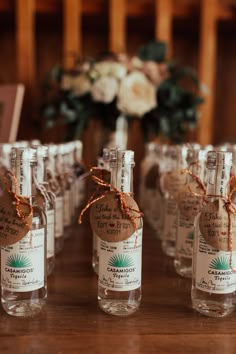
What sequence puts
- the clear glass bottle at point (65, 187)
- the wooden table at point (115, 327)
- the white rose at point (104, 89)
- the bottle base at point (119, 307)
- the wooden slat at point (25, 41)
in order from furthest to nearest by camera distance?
the wooden slat at point (25, 41), the white rose at point (104, 89), the clear glass bottle at point (65, 187), the bottle base at point (119, 307), the wooden table at point (115, 327)

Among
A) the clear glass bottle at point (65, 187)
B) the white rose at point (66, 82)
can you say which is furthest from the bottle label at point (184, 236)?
the white rose at point (66, 82)

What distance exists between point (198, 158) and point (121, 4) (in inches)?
50.4

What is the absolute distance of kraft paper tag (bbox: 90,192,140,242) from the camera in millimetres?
672

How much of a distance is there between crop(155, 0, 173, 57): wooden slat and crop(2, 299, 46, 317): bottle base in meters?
1.53

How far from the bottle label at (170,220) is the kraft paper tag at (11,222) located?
406 millimetres

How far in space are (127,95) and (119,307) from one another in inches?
40.0

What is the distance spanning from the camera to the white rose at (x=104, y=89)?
1571 mm

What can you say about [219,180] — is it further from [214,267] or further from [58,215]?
[58,215]

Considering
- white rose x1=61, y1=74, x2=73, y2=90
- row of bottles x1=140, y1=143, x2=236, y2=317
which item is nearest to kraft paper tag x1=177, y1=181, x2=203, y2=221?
row of bottles x1=140, y1=143, x2=236, y2=317

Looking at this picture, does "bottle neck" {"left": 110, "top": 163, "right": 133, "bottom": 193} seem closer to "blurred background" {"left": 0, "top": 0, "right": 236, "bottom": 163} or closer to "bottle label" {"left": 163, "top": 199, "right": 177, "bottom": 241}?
"bottle label" {"left": 163, "top": 199, "right": 177, "bottom": 241}

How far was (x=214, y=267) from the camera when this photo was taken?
0.67m

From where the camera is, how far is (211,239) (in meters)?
0.67

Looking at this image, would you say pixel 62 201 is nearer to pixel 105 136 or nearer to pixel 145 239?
pixel 145 239

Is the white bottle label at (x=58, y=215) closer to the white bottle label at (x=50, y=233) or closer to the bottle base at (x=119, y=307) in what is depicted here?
the white bottle label at (x=50, y=233)
